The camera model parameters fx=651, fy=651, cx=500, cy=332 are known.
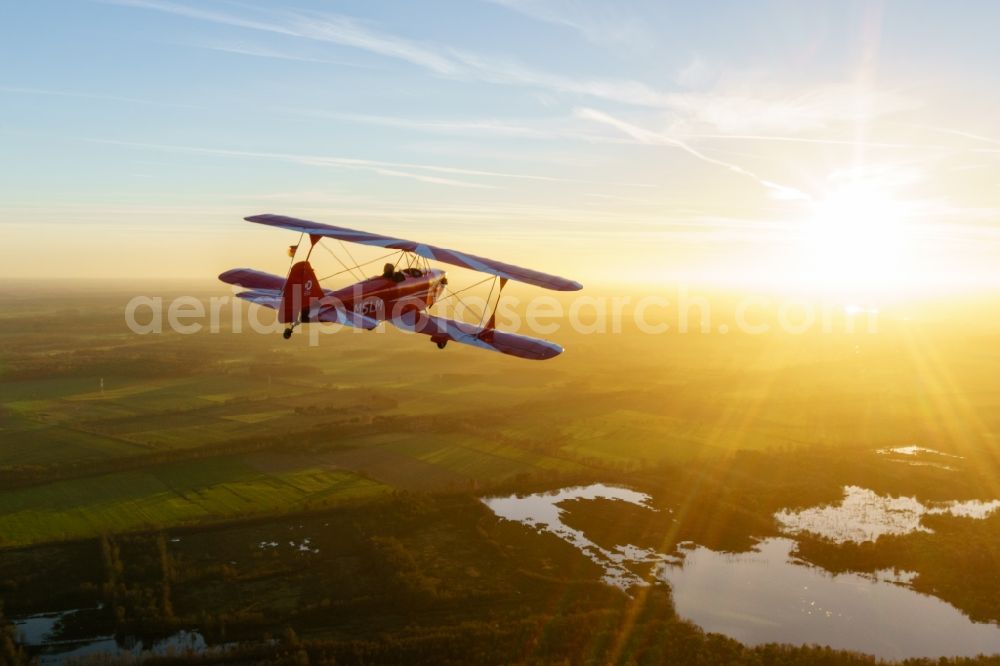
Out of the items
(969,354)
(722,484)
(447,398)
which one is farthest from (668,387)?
(969,354)

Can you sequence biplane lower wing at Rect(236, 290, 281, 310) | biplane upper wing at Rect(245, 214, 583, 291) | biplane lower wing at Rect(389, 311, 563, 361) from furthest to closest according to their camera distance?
biplane lower wing at Rect(236, 290, 281, 310), biplane lower wing at Rect(389, 311, 563, 361), biplane upper wing at Rect(245, 214, 583, 291)

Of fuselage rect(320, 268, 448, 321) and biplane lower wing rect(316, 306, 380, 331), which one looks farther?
fuselage rect(320, 268, 448, 321)

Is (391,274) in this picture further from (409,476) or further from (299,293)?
(409,476)

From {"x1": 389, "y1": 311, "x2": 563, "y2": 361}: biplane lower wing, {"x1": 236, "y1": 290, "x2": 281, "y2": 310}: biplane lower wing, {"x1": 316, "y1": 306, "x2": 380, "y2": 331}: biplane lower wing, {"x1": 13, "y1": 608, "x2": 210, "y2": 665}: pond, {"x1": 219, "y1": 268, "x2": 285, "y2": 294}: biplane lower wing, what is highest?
{"x1": 219, "y1": 268, "x2": 285, "y2": 294}: biplane lower wing

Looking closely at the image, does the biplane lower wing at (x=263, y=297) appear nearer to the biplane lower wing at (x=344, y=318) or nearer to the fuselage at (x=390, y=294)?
the fuselage at (x=390, y=294)

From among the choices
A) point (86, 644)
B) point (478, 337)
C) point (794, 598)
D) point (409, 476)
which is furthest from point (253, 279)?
point (794, 598)

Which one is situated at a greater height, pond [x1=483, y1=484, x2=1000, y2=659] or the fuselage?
the fuselage

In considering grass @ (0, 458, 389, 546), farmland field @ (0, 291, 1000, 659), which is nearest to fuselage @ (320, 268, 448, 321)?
farmland field @ (0, 291, 1000, 659)

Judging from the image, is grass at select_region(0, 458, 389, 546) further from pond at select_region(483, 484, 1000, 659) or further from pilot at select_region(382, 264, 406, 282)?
pilot at select_region(382, 264, 406, 282)
